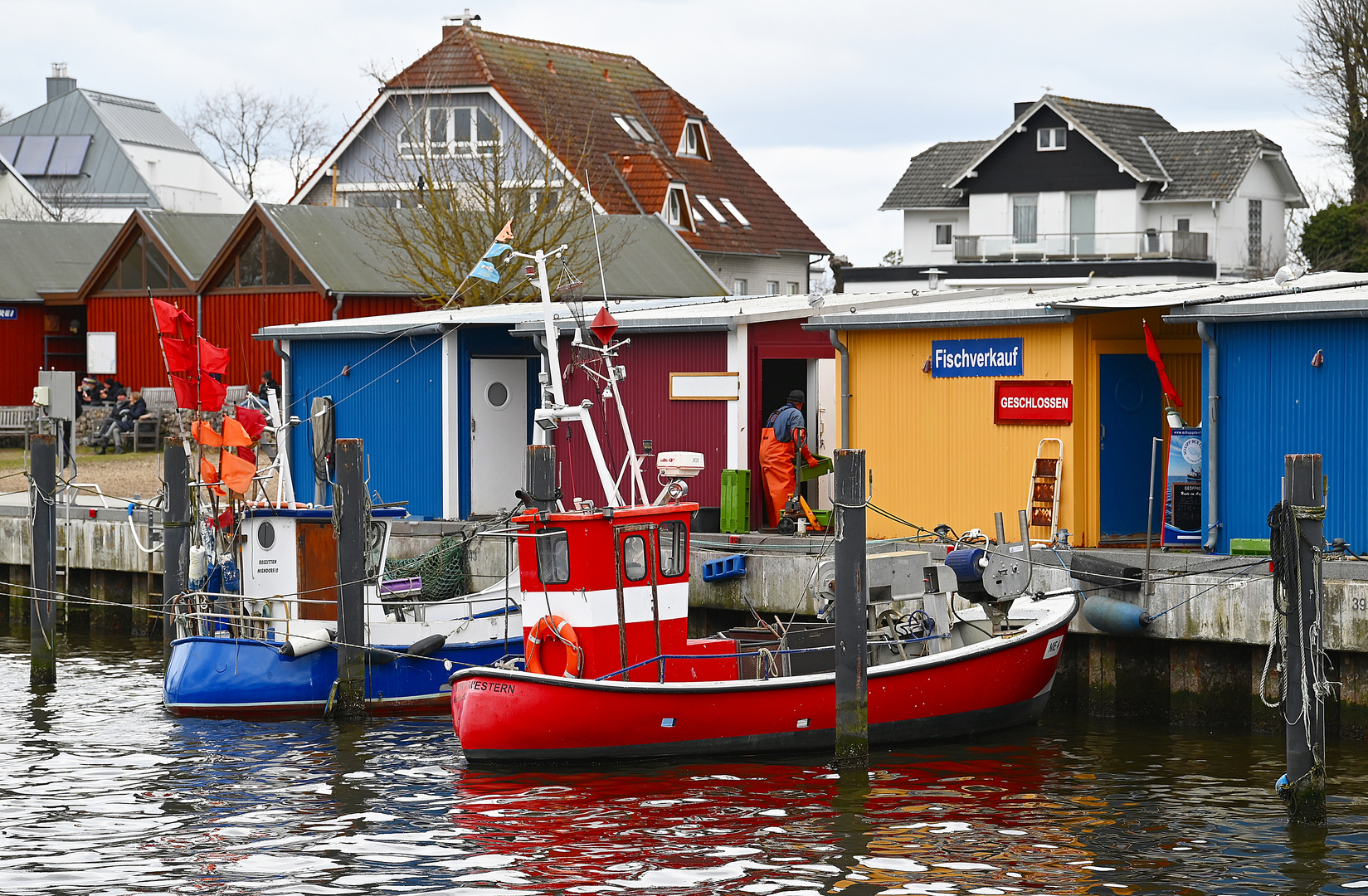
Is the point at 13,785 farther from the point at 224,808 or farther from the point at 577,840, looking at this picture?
the point at 577,840

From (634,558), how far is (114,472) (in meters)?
19.3

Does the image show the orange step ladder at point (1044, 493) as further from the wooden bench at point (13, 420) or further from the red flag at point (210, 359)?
the wooden bench at point (13, 420)

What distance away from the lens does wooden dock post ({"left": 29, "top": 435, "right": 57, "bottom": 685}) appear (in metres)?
20.8

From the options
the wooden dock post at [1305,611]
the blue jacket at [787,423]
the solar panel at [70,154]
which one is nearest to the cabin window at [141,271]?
the blue jacket at [787,423]

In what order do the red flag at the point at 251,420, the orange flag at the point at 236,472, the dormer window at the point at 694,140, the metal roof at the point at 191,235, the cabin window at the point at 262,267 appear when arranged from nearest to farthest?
the orange flag at the point at 236,472 < the red flag at the point at 251,420 < the cabin window at the point at 262,267 < the metal roof at the point at 191,235 < the dormer window at the point at 694,140

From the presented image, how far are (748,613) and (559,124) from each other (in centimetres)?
3178

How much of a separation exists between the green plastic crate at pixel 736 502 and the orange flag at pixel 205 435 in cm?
635

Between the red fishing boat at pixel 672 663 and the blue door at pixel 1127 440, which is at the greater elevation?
the blue door at pixel 1127 440

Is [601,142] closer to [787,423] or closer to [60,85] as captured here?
[787,423]

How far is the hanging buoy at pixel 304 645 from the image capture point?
722 inches

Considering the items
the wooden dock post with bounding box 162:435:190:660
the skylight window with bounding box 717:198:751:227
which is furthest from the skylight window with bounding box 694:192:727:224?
the wooden dock post with bounding box 162:435:190:660

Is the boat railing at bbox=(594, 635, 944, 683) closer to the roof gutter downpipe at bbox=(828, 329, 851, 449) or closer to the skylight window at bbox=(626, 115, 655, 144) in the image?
the roof gutter downpipe at bbox=(828, 329, 851, 449)

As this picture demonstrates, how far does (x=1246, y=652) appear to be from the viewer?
1678 cm

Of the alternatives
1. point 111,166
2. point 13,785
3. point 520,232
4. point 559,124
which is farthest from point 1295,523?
point 111,166
